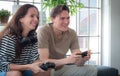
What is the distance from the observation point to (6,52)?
1671 mm

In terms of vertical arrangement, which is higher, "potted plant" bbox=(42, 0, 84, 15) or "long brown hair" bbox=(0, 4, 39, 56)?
"potted plant" bbox=(42, 0, 84, 15)

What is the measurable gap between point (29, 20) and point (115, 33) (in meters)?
2.61

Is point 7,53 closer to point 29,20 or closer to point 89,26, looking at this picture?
point 29,20

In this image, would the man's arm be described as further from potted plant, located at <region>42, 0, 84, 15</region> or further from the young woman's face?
potted plant, located at <region>42, 0, 84, 15</region>

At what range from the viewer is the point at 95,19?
4.22 meters

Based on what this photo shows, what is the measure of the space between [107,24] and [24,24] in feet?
8.32

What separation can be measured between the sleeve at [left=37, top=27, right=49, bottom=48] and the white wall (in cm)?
221

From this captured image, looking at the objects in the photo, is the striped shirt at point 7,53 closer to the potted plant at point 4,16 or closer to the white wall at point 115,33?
the potted plant at point 4,16

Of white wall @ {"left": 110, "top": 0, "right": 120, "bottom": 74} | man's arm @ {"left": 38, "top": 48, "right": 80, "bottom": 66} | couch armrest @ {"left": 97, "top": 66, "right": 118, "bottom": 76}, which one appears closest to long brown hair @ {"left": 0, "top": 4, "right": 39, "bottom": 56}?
man's arm @ {"left": 38, "top": 48, "right": 80, "bottom": 66}

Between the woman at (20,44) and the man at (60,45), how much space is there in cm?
19

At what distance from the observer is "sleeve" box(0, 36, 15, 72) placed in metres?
1.67

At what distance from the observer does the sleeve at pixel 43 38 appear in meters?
2.10

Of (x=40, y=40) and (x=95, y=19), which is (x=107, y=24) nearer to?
(x=95, y=19)

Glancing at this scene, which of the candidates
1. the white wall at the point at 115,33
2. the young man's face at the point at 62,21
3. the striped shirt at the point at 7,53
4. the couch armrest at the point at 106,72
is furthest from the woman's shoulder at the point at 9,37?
the white wall at the point at 115,33
